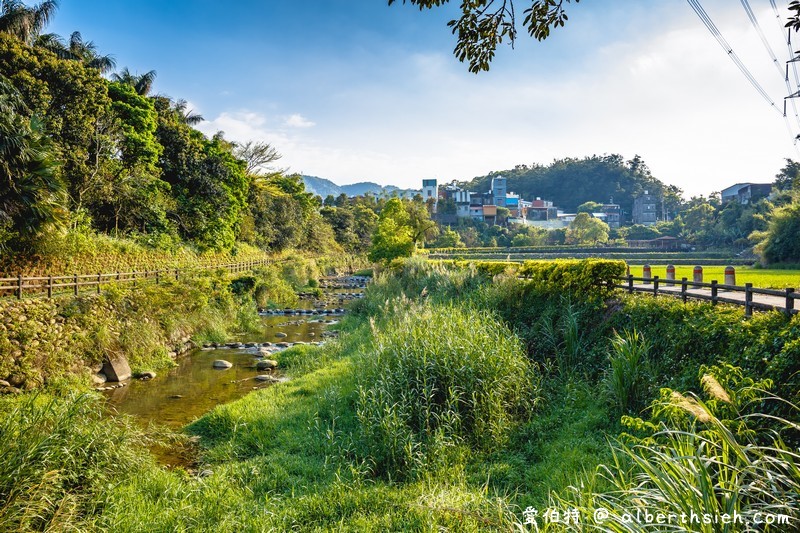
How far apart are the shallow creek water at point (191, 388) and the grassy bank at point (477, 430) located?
1.26 metres

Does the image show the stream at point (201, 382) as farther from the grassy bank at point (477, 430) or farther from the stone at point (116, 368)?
the grassy bank at point (477, 430)

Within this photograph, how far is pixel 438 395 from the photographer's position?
7.13 meters

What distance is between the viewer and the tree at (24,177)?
10664mm

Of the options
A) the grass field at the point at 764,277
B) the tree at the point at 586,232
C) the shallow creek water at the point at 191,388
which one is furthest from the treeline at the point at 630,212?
the shallow creek water at the point at 191,388

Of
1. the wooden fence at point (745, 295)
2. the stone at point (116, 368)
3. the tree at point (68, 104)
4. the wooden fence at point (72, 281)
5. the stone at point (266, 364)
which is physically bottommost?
the stone at point (266, 364)

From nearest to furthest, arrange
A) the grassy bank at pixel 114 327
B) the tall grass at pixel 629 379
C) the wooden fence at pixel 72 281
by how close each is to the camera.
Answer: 1. the tall grass at pixel 629 379
2. the grassy bank at pixel 114 327
3. the wooden fence at pixel 72 281

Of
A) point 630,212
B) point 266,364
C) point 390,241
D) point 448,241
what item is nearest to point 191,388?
point 266,364

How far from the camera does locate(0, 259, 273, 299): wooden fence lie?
11363 millimetres

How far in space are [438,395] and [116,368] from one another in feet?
29.0

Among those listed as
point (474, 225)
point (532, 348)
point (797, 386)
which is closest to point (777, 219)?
point (532, 348)

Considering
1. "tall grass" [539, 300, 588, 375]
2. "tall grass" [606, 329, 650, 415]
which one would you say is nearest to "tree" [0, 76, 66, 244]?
"tall grass" [539, 300, 588, 375]

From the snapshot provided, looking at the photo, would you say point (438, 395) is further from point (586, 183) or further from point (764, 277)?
point (586, 183)

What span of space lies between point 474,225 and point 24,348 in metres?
69.9

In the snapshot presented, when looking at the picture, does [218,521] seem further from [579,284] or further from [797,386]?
[579,284]
